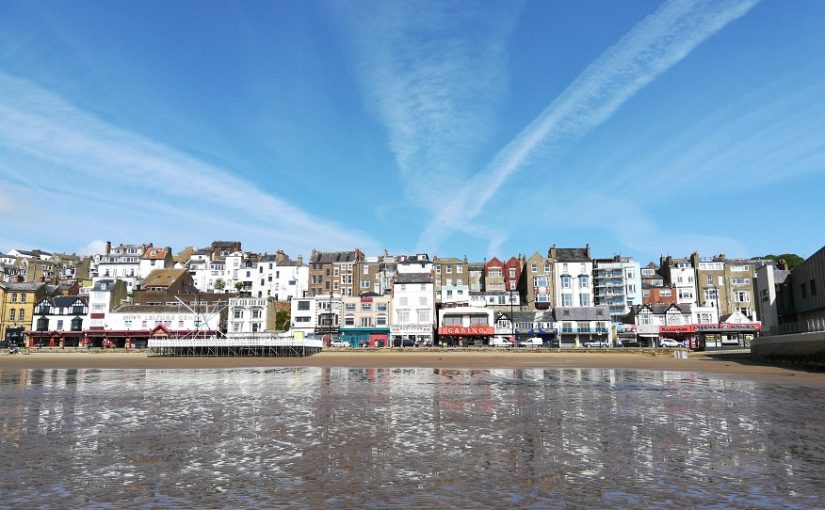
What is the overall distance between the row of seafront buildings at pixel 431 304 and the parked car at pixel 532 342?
6.01 ft

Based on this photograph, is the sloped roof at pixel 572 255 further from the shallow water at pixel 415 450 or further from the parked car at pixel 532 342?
the shallow water at pixel 415 450

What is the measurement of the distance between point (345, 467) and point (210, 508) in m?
3.33

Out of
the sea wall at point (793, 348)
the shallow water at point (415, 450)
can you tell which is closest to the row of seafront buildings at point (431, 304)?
the sea wall at point (793, 348)

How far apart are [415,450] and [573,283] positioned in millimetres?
95756

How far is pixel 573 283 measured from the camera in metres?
105

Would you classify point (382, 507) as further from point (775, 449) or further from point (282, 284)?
point (282, 284)

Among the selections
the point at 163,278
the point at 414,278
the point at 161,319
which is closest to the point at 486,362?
the point at 414,278

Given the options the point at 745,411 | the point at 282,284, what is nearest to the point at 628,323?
the point at 282,284

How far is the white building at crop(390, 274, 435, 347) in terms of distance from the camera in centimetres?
9188

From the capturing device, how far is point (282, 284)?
391 feet

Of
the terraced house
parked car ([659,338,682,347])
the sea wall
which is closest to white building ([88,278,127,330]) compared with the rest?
the terraced house

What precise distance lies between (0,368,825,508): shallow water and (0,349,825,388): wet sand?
1759cm

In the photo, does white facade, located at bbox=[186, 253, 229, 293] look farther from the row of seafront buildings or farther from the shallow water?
the shallow water

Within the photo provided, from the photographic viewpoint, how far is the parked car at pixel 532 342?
84.4 metres
